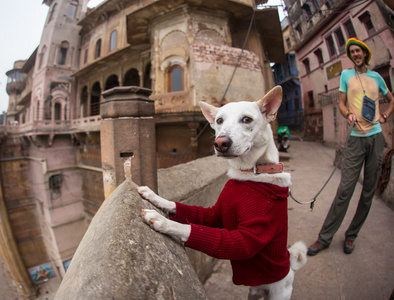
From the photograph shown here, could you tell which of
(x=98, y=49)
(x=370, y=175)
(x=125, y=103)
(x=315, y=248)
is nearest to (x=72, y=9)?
(x=98, y=49)

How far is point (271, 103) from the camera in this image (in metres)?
1.20

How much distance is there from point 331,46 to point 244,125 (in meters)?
13.2

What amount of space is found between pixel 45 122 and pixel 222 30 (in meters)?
12.1

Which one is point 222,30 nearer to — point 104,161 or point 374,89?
point 374,89

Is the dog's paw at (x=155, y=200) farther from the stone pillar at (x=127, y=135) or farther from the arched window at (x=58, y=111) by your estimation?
the arched window at (x=58, y=111)

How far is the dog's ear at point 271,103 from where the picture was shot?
1157 millimetres

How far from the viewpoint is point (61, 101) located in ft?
46.0

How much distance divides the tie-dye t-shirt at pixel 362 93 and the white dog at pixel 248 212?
1.45 m

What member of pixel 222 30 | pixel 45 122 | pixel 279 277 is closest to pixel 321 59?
pixel 222 30

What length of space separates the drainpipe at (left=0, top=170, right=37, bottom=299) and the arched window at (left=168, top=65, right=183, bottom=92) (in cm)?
1195

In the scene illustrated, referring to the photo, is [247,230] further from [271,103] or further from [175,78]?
[175,78]

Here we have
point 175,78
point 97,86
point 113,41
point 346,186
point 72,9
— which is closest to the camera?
point 346,186

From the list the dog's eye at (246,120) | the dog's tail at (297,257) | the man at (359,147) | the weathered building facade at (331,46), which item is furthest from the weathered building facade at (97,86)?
the dog's eye at (246,120)

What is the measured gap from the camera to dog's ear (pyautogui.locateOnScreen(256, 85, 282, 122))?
116cm
